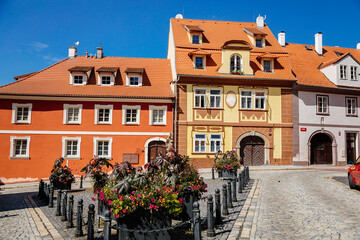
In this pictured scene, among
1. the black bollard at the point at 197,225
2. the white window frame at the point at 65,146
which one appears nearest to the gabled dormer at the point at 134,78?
the white window frame at the point at 65,146

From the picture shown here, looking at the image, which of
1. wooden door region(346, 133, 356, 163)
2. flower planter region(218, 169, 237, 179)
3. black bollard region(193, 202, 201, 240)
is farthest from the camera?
wooden door region(346, 133, 356, 163)

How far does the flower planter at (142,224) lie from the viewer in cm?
513

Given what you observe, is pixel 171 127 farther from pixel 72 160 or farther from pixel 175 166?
pixel 175 166

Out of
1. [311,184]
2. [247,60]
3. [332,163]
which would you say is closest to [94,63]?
[247,60]

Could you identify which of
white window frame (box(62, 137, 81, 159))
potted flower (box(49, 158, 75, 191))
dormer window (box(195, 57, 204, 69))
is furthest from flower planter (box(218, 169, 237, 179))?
white window frame (box(62, 137, 81, 159))

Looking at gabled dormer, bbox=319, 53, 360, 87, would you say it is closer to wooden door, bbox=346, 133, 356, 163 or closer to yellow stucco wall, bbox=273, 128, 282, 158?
wooden door, bbox=346, 133, 356, 163

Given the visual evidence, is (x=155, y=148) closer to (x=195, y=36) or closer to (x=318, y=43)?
(x=195, y=36)

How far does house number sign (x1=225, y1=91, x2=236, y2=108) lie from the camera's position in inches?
885

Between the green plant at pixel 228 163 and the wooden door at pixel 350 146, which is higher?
the wooden door at pixel 350 146

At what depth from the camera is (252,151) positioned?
22688mm

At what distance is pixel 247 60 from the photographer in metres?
22.9

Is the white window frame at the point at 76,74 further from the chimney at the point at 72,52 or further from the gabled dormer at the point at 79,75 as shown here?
the chimney at the point at 72,52

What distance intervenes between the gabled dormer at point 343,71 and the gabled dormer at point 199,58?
420 inches

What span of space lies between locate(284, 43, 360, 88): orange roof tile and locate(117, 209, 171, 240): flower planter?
2087 cm
